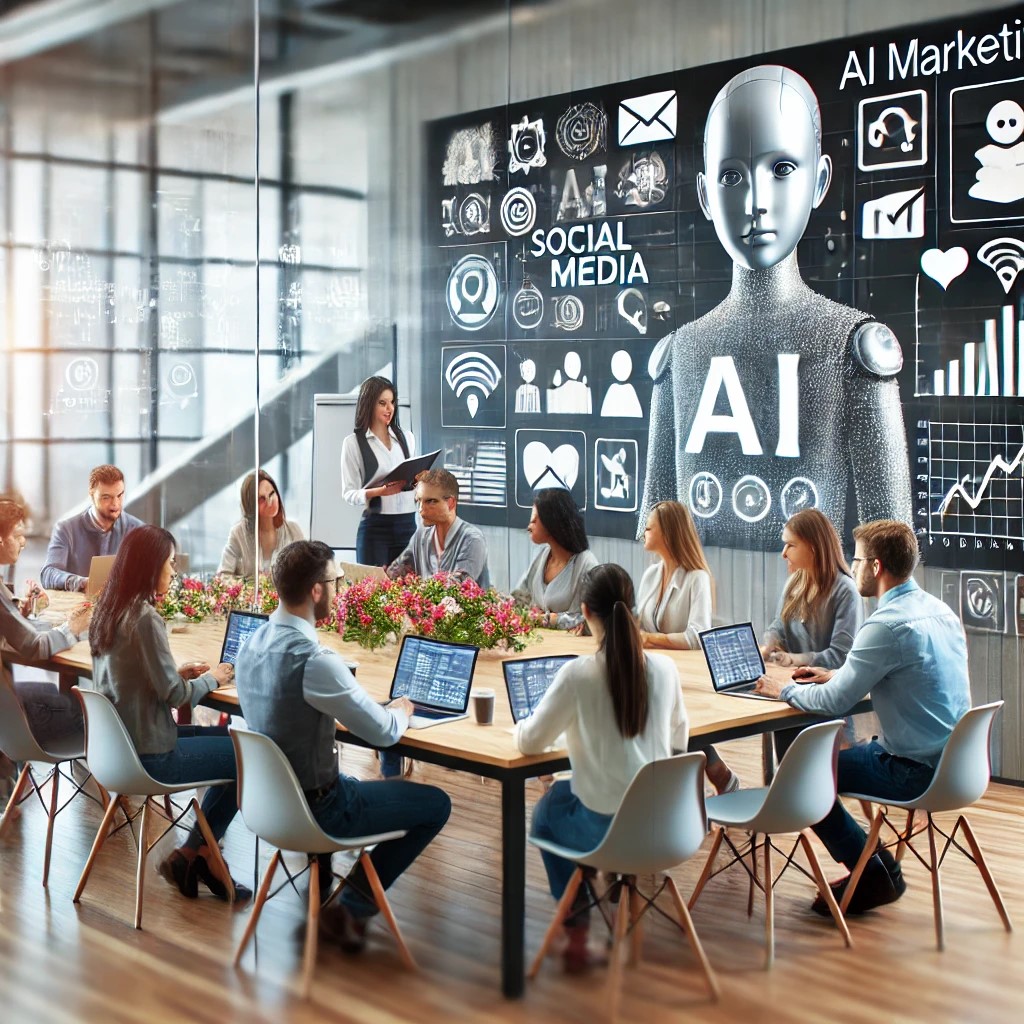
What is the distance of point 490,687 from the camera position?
4.91 metres

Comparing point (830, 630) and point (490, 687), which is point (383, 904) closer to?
point (490, 687)

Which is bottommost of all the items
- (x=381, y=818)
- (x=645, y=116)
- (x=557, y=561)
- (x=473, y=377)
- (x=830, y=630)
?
(x=381, y=818)

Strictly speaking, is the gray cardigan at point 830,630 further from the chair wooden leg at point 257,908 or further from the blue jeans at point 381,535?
the chair wooden leg at point 257,908

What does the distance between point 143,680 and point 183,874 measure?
697 mm

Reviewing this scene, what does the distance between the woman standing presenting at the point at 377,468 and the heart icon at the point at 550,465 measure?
44 cm

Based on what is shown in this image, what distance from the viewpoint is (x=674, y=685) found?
393 cm

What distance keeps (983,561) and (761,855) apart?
1916mm

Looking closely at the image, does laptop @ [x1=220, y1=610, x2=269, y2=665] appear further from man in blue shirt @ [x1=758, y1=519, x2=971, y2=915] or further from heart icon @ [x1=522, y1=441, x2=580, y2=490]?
man in blue shirt @ [x1=758, y1=519, x2=971, y2=915]

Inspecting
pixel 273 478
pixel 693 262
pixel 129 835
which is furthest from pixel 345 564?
pixel 693 262

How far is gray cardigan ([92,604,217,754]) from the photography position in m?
4.71

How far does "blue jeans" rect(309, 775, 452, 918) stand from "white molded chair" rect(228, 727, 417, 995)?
5 centimetres

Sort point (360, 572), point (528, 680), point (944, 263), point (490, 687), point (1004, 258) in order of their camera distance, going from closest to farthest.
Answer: point (528, 680) < point (490, 687) < point (360, 572) < point (1004, 258) < point (944, 263)

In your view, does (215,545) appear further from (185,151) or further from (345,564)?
(185,151)

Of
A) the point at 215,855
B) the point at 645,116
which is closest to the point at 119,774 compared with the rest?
the point at 215,855
